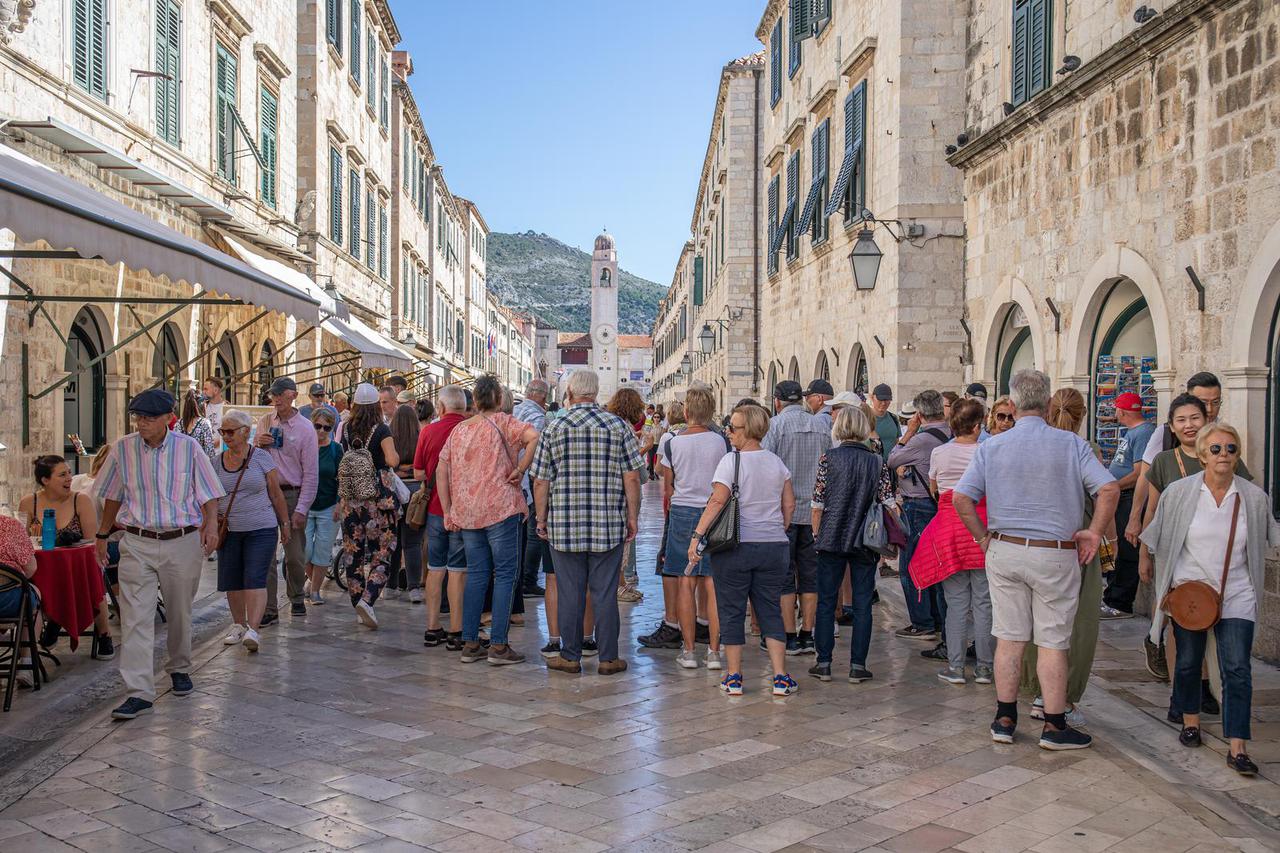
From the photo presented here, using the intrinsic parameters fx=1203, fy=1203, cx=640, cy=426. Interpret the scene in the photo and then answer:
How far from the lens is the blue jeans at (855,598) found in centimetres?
747

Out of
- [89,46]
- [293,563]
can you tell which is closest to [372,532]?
[293,563]

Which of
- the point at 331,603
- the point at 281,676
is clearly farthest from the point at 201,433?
the point at 281,676

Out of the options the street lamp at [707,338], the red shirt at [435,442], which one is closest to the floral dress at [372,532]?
the red shirt at [435,442]

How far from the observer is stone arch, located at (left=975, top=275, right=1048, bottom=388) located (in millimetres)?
11938

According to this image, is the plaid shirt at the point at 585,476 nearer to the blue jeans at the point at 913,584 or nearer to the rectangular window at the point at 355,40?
the blue jeans at the point at 913,584

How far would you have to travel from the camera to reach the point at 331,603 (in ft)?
34.7

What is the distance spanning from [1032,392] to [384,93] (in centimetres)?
2893

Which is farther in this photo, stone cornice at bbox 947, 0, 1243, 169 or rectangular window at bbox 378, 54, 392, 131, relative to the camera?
rectangular window at bbox 378, 54, 392, 131

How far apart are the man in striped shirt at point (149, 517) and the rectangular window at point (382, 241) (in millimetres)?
24743

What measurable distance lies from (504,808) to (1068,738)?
2.85 m

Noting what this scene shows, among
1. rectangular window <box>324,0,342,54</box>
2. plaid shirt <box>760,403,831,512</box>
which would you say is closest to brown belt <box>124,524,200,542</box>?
plaid shirt <box>760,403,831,512</box>

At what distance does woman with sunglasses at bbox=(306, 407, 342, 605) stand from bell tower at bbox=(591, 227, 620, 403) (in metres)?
111

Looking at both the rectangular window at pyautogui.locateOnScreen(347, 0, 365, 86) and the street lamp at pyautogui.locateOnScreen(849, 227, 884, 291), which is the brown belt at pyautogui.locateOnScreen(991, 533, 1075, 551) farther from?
the rectangular window at pyautogui.locateOnScreen(347, 0, 365, 86)

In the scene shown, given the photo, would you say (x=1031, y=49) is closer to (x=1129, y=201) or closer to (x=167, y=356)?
(x=1129, y=201)
